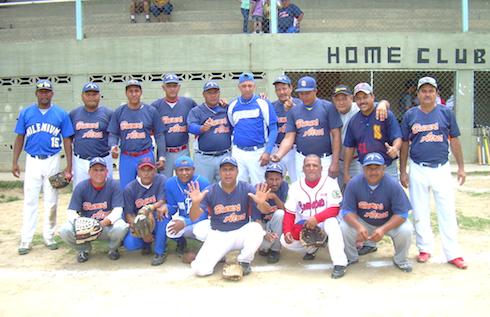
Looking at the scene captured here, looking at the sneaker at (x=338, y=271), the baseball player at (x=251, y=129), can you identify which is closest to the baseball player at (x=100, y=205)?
the baseball player at (x=251, y=129)

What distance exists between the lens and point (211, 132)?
6.03 meters

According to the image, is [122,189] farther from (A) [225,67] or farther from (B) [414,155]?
(A) [225,67]

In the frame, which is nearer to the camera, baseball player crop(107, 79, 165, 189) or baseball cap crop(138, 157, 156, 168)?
baseball cap crop(138, 157, 156, 168)

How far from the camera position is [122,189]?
18.7 ft

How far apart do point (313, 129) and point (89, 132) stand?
274 cm

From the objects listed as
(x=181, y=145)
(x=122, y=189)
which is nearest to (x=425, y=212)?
(x=181, y=145)

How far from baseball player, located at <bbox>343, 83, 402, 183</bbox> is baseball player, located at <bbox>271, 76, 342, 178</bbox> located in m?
0.21

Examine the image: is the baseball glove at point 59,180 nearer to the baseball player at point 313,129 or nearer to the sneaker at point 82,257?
the sneaker at point 82,257

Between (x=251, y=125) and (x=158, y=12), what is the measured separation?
27.9 feet

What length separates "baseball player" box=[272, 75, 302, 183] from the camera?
6105 millimetres

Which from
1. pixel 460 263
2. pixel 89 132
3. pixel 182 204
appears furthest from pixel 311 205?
pixel 89 132

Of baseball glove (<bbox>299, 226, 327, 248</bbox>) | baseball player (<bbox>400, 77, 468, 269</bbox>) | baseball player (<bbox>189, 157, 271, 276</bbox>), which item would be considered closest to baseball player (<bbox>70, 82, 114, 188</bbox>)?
baseball player (<bbox>189, 157, 271, 276</bbox>)

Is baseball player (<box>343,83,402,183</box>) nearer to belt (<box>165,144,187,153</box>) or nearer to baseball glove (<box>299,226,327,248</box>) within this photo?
baseball glove (<box>299,226,327,248</box>)

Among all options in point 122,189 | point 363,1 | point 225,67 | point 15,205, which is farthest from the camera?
point 363,1
